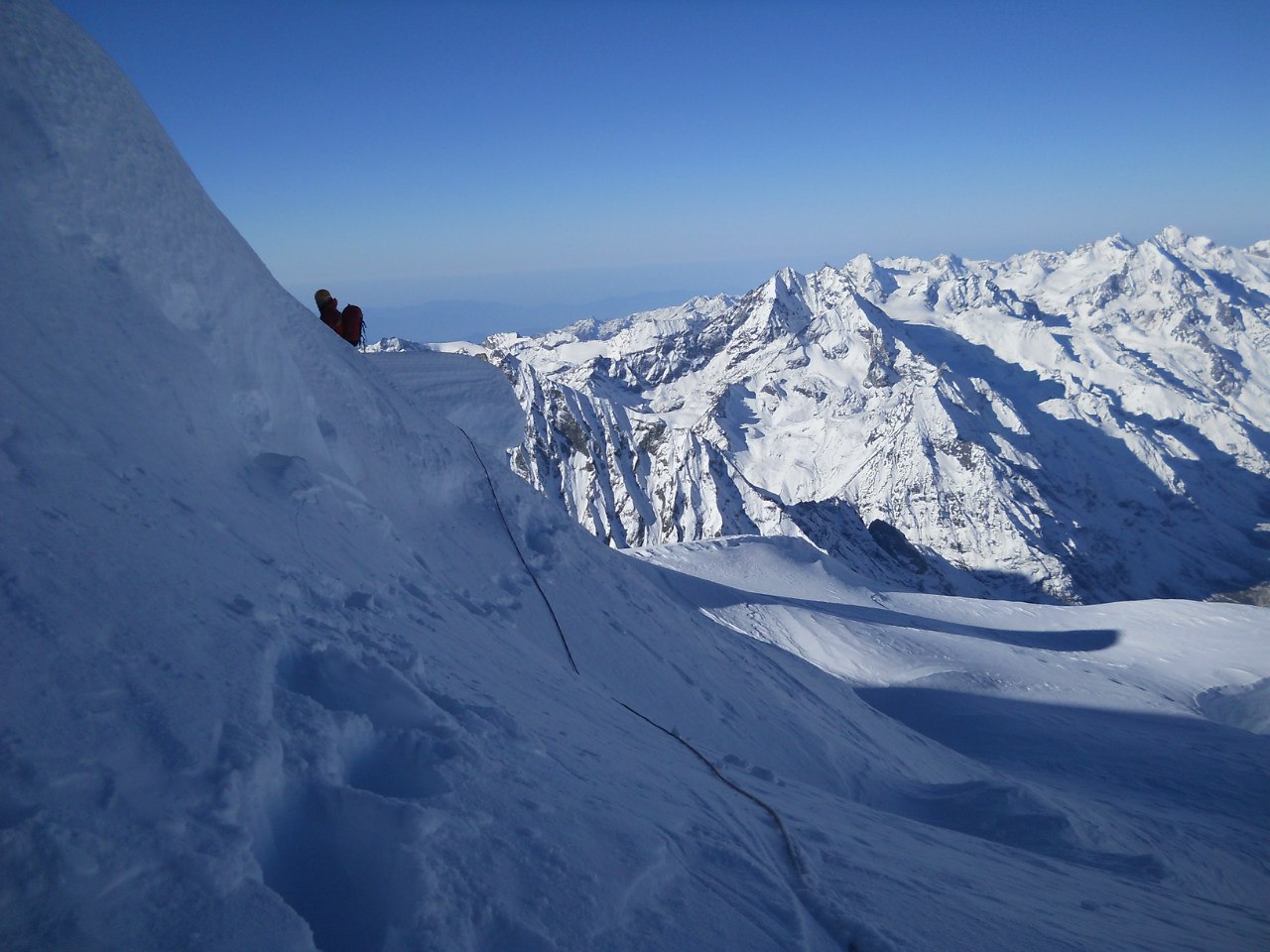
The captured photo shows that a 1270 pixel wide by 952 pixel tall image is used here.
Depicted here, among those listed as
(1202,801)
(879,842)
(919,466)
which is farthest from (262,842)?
(919,466)

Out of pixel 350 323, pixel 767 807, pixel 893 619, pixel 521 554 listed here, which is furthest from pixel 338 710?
pixel 893 619

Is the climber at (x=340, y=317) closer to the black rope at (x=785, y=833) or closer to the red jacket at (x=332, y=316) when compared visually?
the red jacket at (x=332, y=316)

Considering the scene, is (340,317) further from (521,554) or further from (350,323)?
(521,554)

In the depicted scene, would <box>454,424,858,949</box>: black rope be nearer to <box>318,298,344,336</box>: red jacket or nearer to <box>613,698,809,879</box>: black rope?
<box>613,698,809,879</box>: black rope

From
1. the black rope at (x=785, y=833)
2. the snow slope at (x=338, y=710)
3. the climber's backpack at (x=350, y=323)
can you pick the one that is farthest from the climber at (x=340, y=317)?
the black rope at (x=785, y=833)

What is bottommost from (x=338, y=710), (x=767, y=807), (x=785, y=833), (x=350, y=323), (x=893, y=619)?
(x=893, y=619)

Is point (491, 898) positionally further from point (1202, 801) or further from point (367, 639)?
point (1202, 801)

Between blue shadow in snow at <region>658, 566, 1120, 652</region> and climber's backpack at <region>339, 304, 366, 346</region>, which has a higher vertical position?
climber's backpack at <region>339, 304, 366, 346</region>

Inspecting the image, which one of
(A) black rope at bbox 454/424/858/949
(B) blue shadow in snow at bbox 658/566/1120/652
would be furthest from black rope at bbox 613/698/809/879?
(B) blue shadow in snow at bbox 658/566/1120/652

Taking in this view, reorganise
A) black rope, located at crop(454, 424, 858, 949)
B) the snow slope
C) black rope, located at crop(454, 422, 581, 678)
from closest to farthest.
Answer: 1. the snow slope
2. black rope, located at crop(454, 424, 858, 949)
3. black rope, located at crop(454, 422, 581, 678)
